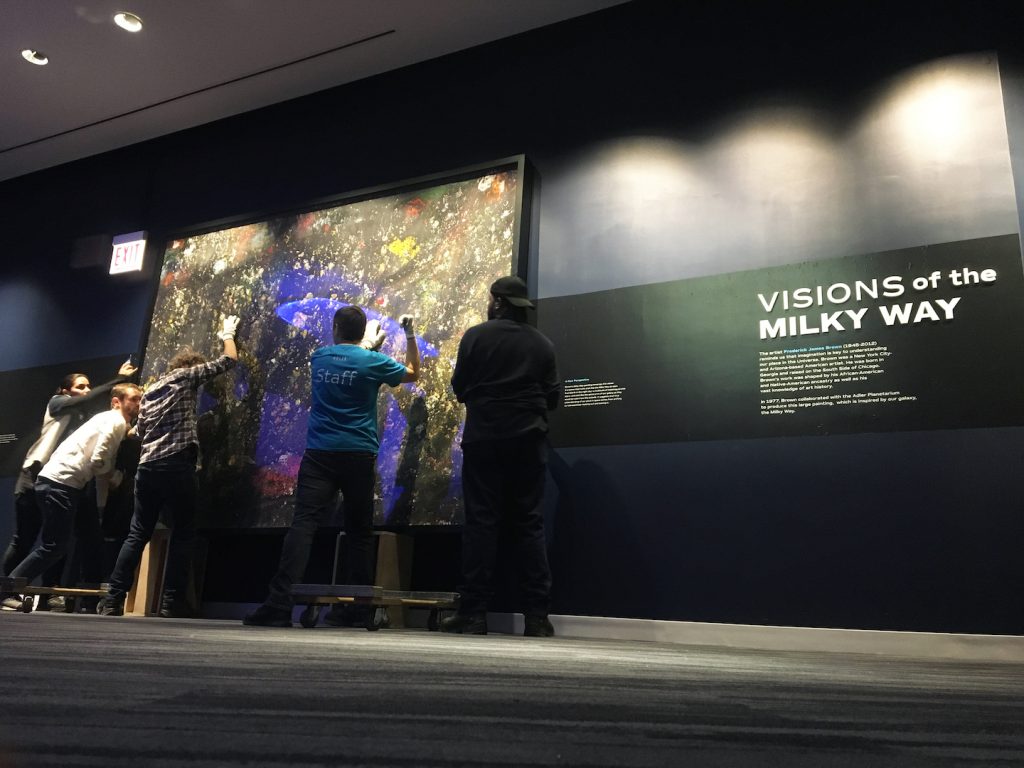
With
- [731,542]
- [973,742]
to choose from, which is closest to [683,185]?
[731,542]

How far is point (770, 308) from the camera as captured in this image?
11.3 feet

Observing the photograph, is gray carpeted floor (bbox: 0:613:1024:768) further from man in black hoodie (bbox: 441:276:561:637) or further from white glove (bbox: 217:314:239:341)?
white glove (bbox: 217:314:239:341)

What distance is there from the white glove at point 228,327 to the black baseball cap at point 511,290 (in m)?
1.87

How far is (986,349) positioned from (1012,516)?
0.64m

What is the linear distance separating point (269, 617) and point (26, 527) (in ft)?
8.12

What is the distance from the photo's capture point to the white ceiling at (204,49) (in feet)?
14.5

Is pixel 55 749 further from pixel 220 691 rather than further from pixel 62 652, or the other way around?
pixel 62 652

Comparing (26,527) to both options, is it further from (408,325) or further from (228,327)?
(408,325)

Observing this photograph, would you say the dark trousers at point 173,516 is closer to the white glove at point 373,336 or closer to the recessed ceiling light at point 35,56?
the white glove at point 373,336

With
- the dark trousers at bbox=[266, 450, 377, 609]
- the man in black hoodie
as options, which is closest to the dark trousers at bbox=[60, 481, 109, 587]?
the dark trousers at bbox=[266, 450, 377, 609]

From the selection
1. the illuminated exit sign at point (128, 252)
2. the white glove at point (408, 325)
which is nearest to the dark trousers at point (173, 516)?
the white glove at point (408, 325)

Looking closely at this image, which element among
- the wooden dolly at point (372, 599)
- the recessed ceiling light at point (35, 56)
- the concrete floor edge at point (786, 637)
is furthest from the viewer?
the recessed ceiling light at point (35, 56)

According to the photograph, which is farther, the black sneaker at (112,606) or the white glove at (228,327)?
the white glove at (228,327)

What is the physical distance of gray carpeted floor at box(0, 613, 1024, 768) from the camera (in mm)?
440
